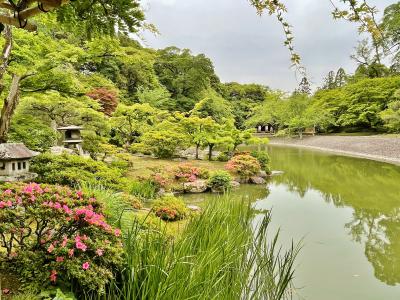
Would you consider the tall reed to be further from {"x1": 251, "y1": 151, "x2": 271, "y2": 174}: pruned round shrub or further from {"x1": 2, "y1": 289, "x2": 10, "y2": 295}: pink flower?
{"x1": 251, "y1": 151, "x2": 271, "y2": 174}: pruned round shrub

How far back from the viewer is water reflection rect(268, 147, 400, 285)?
5.34 meters

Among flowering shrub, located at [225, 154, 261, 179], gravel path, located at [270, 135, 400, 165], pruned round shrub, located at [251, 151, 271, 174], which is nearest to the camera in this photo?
flowering shrub, located at [225, 154, 261, 179]

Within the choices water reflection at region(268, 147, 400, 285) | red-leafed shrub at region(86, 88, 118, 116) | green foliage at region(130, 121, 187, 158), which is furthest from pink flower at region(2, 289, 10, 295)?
red-leafed shrub at region(86, 88, 118, 116)

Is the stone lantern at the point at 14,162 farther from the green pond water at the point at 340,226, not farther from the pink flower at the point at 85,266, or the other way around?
the pink flower at the point at 85,266

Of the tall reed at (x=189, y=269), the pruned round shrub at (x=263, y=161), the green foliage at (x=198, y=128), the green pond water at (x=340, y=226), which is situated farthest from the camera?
the green foliage at (x=198, y=128)

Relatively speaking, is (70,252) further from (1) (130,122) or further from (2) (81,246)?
(1) (130,122)

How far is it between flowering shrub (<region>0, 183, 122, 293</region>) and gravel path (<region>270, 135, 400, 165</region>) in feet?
55.0

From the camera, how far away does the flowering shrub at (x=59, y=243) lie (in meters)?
2.30

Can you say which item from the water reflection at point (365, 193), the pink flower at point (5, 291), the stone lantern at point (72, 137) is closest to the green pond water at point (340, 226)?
the water reflection at point (365, 193)

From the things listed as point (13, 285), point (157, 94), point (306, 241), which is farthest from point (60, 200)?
point (157, 94)

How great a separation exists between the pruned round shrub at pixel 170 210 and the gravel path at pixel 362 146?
44.6ft

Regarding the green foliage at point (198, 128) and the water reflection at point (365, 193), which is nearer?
the water reflection at point (365, 193)

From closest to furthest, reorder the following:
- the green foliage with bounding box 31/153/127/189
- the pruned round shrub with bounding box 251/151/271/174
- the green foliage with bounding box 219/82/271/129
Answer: the green foliage with bounding box 31/153/127/189 < the pruned round shrub with bounding box 251/151/271/174 < the green foliage with bounding box 219/82/271/129

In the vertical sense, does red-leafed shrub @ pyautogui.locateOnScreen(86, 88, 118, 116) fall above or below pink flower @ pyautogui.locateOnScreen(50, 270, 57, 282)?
above
